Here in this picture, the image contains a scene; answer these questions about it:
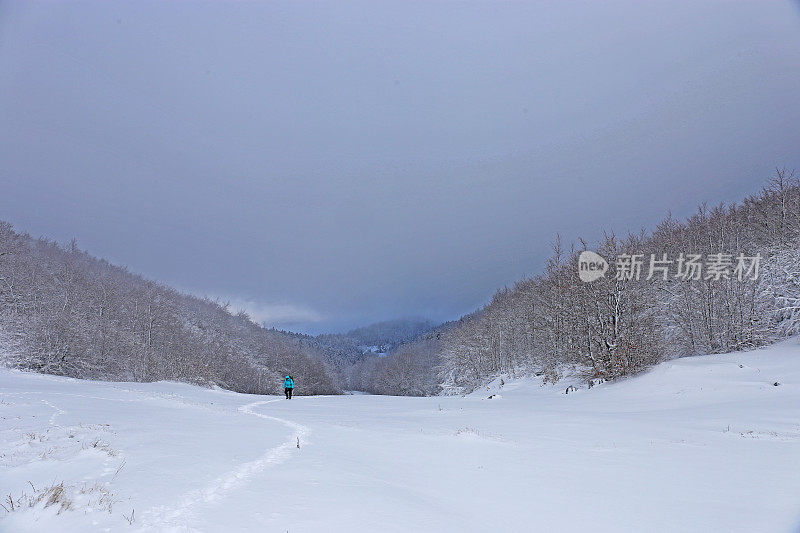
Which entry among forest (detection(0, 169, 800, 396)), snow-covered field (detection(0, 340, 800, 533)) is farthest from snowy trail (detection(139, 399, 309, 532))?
forest (detection(0, 169, 800, 396))

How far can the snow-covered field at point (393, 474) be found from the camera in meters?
5.13

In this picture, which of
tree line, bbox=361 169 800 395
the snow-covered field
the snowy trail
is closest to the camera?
the snowy trail

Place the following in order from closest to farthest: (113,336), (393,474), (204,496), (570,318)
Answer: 1. (204,496)
2. (393,474)
3. (570,318)
4. (113,336)

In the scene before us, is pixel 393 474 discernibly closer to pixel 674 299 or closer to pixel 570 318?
pixel 570 318

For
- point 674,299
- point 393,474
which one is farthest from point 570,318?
point 393,474

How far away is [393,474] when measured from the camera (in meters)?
7.61

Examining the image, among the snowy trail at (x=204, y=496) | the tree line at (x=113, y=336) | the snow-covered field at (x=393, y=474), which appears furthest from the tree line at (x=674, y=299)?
the tree line at (x=113, y=336)

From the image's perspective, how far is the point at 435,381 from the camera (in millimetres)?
93625

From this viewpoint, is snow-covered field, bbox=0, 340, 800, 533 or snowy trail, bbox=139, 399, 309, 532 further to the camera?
snow-covered field, bbox=0, 340, 800, 533

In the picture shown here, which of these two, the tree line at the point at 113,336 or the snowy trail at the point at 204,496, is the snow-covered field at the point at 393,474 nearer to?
the snowy trail at the point at 204,496

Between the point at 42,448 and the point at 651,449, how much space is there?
1308cm

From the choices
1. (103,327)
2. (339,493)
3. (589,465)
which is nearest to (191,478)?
(339,493)

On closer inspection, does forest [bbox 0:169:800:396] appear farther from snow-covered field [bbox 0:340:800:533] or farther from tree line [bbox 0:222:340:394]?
snow-covered field [bbox 0:340:800:533]

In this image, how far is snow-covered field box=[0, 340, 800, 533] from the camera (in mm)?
5133
